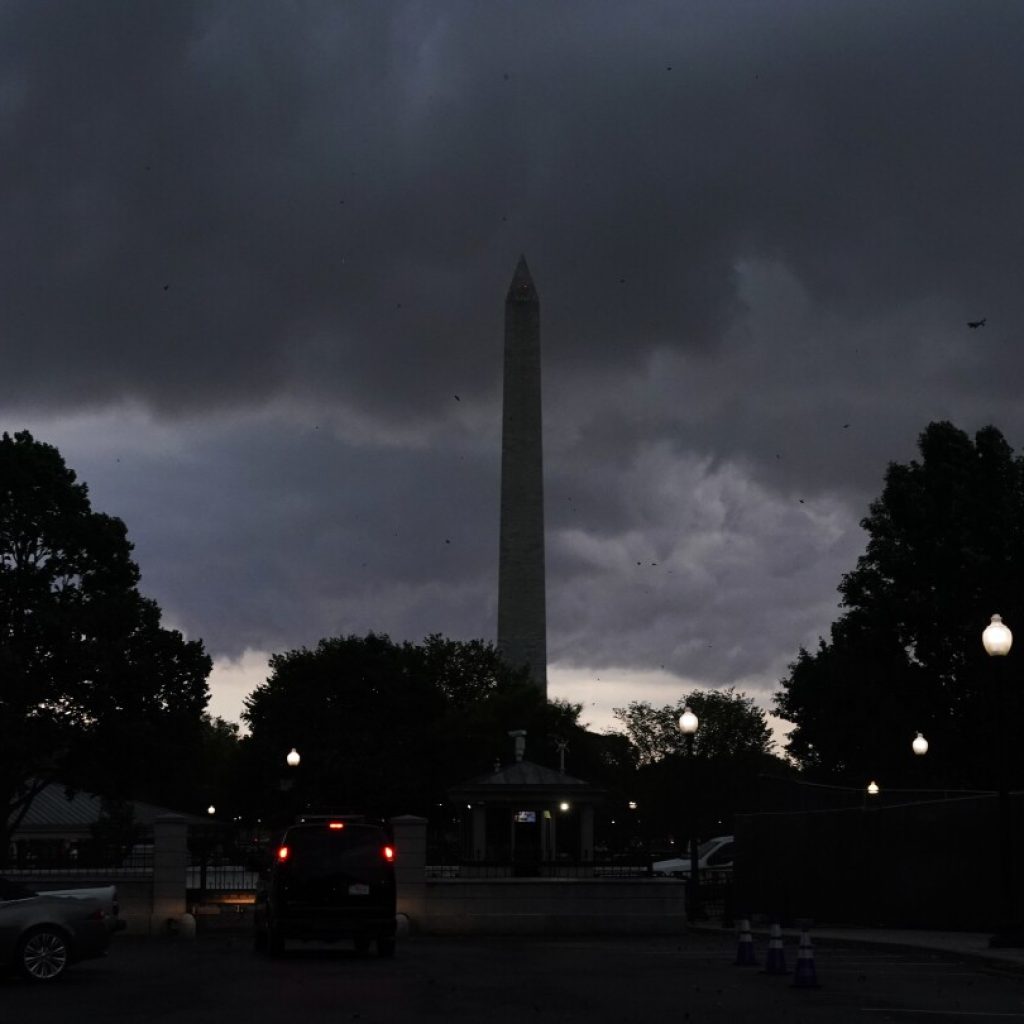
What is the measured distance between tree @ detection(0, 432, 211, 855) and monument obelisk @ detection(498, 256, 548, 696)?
2912 cm

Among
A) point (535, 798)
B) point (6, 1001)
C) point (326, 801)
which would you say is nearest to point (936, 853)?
point (535, 798)

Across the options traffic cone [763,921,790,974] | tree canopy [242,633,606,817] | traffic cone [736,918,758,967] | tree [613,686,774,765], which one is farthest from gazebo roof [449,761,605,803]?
tree [613,686,774,765]

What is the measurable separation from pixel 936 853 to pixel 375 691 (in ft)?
194

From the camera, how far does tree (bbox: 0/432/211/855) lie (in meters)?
53.8

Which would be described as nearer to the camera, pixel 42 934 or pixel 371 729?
pixel 42 934

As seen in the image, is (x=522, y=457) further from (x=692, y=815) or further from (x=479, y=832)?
(x=692, y=815)

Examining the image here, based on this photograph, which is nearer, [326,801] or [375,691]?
[326,801]

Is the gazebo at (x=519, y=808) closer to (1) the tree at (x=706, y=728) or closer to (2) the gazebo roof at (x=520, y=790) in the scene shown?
(2) the gazebo roof at (x=520, y=790)

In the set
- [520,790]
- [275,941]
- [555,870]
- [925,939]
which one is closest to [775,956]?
[925,939]

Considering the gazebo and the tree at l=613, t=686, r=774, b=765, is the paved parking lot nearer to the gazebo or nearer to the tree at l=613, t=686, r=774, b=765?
the gazebo

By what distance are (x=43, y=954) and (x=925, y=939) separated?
47.8ft

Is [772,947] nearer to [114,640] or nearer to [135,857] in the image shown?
[135,857]

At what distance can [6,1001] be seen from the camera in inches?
685

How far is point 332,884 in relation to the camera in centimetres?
2458
